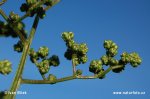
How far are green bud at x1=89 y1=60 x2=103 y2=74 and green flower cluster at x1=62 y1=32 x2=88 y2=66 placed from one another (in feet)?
1.24

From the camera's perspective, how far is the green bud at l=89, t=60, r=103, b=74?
13.5 metres

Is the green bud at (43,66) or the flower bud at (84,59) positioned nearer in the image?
the green bud at (43,66)

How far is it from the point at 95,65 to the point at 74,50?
0.92 m

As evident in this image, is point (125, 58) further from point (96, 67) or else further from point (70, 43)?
point (70, 43)

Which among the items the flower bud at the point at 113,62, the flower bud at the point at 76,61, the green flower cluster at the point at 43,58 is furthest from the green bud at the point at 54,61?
the flower bud at the point at 113,62

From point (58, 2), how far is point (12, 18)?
1622 mm

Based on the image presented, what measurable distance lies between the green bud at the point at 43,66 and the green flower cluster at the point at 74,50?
98 cm

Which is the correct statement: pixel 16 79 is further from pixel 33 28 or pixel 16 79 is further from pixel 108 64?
pixel 108 64

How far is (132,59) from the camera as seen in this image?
13.6 metres

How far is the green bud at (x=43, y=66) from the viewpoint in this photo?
1325 cm

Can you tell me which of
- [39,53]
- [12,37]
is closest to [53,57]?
[39,53]

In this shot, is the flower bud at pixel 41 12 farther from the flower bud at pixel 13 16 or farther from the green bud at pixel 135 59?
the green bud at pixel 135 59

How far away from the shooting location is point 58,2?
1327 cm

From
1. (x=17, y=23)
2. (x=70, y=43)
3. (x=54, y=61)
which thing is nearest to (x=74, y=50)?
(x=70, y=43)
